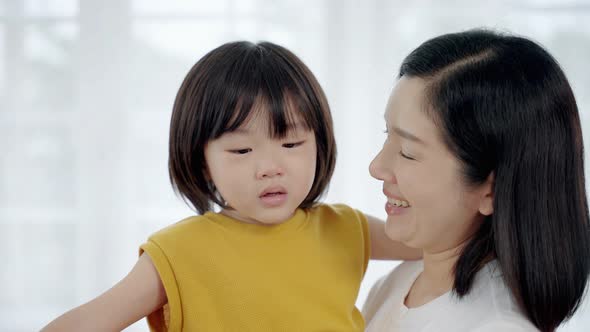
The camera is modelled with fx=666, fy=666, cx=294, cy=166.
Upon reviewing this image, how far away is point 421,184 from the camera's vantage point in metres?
1.16

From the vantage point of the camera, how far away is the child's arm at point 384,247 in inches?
58.0

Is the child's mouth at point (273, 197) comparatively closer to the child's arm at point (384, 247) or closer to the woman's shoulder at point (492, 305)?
the child's arm at point (384, 247)

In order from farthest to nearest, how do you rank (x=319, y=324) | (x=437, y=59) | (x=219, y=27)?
(x=219, y=27)
(x=319, y=324)
(x=437, y=59)

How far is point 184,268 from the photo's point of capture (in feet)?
3.98

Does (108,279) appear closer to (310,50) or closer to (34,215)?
(34,215)

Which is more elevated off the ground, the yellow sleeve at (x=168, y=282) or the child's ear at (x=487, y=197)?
the child's ear at (x=487, y=197)

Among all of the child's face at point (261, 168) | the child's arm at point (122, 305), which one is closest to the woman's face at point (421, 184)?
the child's face at point (261, 168)

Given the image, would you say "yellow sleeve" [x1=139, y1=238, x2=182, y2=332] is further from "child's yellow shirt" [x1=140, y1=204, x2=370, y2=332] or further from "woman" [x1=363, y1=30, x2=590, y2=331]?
"woman" [x1=363, y1=30, x2=590, y2=331]

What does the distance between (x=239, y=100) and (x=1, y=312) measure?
266cm

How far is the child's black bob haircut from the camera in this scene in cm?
123

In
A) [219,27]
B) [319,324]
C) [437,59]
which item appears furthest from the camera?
[219,27]

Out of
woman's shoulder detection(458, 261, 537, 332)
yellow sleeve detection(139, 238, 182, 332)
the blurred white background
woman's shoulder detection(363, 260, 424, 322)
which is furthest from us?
the blurred white background

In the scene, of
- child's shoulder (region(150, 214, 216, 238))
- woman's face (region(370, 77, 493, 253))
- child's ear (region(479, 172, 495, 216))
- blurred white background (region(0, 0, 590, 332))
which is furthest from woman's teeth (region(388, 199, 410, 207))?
blurred white background (region(0, 0, 590, 332))

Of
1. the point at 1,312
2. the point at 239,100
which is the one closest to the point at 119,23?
the point at 1,312
